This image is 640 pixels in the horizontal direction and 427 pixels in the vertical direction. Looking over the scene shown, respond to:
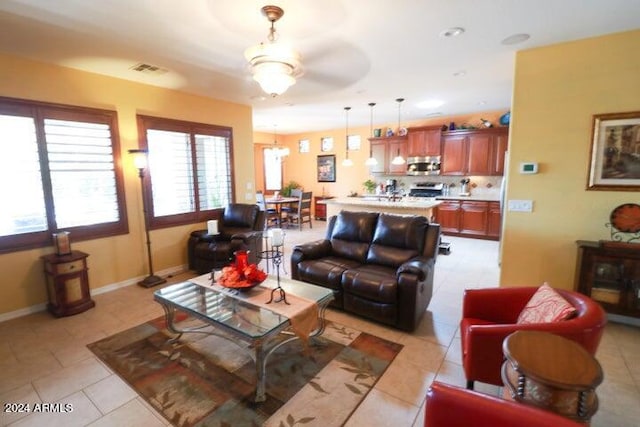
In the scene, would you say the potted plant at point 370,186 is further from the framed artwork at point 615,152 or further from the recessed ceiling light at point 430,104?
the framed artwork at point 615,152

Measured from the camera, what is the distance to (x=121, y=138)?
3.89m

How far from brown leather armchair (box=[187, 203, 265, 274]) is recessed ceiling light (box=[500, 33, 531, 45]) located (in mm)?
3748

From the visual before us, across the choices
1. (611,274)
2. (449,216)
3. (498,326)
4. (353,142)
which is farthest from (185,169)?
(449,216)

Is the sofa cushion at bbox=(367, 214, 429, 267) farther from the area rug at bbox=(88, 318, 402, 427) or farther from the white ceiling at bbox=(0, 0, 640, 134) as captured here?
the white ceiling at bbox=(0, 0, 640, 134)

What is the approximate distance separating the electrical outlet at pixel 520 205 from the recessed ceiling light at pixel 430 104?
275 cm

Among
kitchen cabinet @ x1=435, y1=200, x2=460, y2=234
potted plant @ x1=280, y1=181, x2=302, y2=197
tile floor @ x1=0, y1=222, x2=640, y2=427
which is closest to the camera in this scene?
tile floor @ x1=0, y1=222, x2=640, y2=427

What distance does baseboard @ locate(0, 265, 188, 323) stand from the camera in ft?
10.4

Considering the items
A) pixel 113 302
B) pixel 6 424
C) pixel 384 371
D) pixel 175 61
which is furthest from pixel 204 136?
pixel 384 371

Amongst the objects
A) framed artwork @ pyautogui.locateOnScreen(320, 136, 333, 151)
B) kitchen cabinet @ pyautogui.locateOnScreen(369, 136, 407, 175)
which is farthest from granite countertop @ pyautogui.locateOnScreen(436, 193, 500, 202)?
framed artwork @ pyautogui.locateOnScreen(320, 136, 333, 151)

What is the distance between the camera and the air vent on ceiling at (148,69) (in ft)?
11.2

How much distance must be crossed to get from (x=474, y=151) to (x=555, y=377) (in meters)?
6.33

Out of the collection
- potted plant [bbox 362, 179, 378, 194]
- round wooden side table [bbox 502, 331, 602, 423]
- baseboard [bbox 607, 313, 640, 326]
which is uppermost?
potted plant [bbox 362, 179, 378, 194]

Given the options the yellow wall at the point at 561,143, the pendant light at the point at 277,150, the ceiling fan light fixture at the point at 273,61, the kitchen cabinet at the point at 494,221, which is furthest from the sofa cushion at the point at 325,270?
the pendant light at the point at 277,150

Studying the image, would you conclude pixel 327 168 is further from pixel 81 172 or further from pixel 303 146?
pixel 81 172
